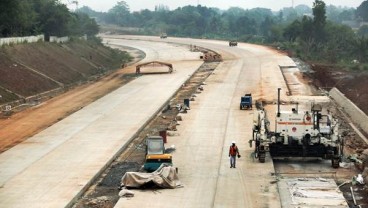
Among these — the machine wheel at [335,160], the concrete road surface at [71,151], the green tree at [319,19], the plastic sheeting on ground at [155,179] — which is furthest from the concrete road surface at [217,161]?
the green tree at [319,19]

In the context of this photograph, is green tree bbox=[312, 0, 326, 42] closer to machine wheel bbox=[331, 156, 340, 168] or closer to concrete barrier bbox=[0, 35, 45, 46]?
concrete barrier bbox=[0, 35, 45, 46]

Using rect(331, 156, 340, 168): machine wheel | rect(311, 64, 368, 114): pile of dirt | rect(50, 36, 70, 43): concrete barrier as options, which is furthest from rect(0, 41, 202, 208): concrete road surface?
rect(50, 36, 70, 43): concrete barrier

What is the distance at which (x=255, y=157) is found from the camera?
32.8 meters

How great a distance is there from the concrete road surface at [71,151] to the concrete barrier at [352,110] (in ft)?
47.9

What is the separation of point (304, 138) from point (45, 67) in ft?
162

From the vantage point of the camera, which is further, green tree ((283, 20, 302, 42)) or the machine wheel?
green tree ((283, 20, 302, 42))

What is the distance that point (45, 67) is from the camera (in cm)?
7544

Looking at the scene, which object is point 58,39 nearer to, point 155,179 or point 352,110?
point 352,110

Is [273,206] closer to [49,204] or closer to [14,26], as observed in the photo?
[49,204]

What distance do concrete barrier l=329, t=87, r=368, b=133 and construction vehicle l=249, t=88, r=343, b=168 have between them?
1390 cm

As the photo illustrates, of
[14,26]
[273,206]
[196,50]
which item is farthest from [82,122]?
[196,50]

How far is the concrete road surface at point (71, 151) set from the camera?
2689 cm

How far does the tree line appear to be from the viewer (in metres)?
82.1

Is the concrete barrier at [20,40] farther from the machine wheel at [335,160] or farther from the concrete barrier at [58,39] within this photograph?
the machine wheel at [335,160]
